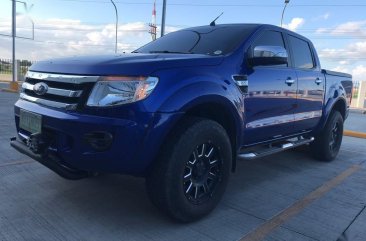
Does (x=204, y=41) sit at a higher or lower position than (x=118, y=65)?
higher

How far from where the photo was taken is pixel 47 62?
11.1ft

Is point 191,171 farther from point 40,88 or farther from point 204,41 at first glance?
point 204,41

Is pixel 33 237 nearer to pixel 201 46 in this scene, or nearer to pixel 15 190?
pixel 15 190

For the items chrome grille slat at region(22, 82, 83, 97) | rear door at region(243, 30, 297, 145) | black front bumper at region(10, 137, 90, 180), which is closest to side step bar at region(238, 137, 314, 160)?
rear door at region(243, 30, 297, 145)

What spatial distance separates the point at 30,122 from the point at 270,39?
9.11ft

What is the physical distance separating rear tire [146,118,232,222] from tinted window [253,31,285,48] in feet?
4.29

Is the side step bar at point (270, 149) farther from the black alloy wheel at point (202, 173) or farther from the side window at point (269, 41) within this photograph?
the side window at point (269, 41)

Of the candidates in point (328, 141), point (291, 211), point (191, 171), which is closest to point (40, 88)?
point (191, 171)

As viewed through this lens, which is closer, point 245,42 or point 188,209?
point 188,209

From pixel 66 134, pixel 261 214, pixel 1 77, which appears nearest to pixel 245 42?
pixel 261 214

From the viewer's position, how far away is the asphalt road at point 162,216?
306 centimetres

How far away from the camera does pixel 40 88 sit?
10.7 feet

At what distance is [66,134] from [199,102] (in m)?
1.08

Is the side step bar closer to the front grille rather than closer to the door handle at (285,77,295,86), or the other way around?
the door handle at (285,77,295,86)
